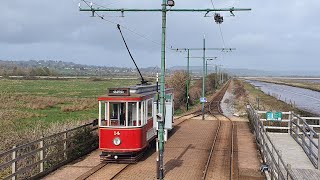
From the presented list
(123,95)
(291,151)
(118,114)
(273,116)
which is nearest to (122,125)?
(118,114)

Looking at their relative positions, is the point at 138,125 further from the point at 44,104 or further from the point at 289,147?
the point at 44,104

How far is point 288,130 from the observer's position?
24922mm

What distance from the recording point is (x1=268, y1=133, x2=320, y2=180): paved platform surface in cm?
1414

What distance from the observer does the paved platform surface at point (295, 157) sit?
14138mm

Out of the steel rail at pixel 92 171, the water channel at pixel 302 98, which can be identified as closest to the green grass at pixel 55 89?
the water channel at pixel 302 98

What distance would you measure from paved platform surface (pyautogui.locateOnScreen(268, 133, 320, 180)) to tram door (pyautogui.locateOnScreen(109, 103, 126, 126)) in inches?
263

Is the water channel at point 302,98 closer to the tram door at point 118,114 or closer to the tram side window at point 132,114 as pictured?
the tram side window at point 132,114

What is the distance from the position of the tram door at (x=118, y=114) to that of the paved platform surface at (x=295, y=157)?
6679 millimetres

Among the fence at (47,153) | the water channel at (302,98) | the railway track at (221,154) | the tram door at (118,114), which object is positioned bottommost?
the water channel at (302,98)

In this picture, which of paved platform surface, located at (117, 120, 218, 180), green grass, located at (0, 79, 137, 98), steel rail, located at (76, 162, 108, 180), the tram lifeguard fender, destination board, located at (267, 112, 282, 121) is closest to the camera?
steel rail, located at (76, 162, 108, 180)

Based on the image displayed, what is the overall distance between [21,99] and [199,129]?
35.4 metres

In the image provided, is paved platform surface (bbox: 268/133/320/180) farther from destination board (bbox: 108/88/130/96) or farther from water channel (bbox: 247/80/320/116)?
water channel (bbox: 247/80/320/116)

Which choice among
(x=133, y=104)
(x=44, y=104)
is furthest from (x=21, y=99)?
(x=133, y=104)

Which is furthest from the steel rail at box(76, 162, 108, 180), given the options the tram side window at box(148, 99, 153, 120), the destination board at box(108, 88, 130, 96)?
the tram side window at box(148, 99, 153, 120)
